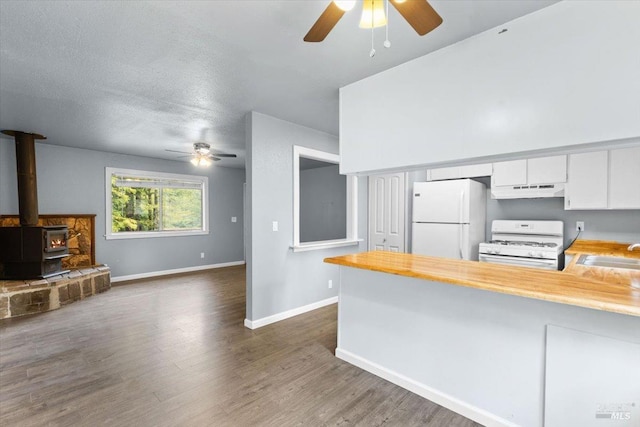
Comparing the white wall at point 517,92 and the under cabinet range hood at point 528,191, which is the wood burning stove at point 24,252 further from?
the under cabinet range hood at point 528,191

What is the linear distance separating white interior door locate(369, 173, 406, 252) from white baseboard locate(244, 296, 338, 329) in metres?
1.16

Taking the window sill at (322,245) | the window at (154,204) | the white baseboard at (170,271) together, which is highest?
the window at (154,204)

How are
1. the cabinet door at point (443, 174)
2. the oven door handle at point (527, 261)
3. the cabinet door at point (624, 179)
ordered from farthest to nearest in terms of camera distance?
the cabinet door at point (443, 174), the oven door handle at point (527, 261), the cabinet door at point (624, 179)

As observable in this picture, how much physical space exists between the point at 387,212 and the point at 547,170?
1.99 m

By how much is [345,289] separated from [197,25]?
2216 millimetres

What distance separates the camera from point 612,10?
151 centimetres

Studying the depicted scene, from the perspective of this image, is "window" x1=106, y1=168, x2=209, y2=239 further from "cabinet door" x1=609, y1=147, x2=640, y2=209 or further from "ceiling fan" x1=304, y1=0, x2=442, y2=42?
"cabinet door" x1=609, y1=147, x2=640, y2=209

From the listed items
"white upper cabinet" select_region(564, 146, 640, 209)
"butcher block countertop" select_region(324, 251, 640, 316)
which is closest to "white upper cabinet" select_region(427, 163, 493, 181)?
"white upper cabinet" select_region(564, 146, 640, 209)

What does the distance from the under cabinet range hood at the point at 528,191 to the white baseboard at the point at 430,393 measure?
8.32ft

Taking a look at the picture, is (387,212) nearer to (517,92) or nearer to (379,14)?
(517,92)

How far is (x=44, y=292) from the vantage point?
3.85 metres

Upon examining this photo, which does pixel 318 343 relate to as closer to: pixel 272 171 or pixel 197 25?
pixel 272 171

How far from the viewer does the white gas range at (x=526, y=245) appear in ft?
10.2

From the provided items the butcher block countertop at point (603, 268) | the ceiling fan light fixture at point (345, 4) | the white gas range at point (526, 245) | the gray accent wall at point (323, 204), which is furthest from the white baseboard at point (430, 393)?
the gray accent wall at point (323, 204)
